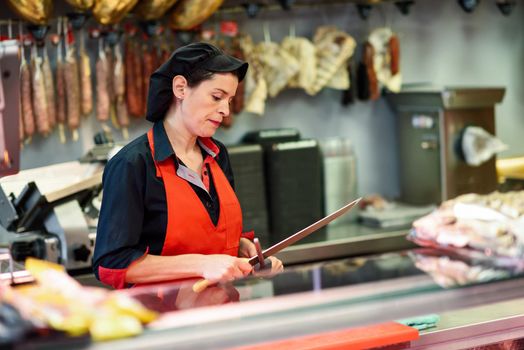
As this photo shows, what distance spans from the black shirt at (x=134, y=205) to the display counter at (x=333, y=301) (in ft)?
1.26

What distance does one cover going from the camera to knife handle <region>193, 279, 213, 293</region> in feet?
6.82

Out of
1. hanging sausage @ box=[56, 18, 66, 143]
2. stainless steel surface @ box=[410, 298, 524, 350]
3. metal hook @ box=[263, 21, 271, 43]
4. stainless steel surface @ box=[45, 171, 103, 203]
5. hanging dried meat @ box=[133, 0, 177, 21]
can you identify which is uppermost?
hanging dried meat @ box=[133, 0, 177, 21]

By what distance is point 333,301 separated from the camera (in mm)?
1870

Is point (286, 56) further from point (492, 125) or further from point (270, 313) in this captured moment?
point (270, 313)

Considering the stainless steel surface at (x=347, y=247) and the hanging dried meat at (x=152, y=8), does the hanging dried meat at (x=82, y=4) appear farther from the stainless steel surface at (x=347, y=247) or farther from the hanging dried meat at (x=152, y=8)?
the stainless steel surface at (x=347, y=247)

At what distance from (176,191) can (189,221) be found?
0.10m

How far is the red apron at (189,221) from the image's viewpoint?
2594mm

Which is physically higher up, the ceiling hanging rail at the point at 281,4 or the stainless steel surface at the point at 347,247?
the ceiling hanging rail at the point at 281,4

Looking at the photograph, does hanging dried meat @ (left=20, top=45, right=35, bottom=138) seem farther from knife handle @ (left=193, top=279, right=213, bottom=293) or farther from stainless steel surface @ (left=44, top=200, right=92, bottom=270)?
knife handle @ (left=193, top=279, right=213, bottom=293)

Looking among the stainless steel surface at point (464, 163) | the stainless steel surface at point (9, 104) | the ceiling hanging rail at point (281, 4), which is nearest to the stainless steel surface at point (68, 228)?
the stainless steel surface at point (9, 104)

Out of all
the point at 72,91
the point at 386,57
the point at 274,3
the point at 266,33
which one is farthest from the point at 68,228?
the point at 386,57

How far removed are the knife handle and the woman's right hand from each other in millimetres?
39

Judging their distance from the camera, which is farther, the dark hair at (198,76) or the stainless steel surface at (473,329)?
the dark hair at (198,76)

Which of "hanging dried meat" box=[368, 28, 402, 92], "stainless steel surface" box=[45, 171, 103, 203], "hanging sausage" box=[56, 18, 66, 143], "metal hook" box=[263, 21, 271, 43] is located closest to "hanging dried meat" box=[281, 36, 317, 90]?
"metal hook" box=[263, 21, 271, 43]
